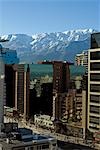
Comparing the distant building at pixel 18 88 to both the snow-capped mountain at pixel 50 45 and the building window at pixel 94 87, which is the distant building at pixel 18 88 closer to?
the building window at pixel 94 87

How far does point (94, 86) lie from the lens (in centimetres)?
1256

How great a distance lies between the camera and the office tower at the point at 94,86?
40.7ft

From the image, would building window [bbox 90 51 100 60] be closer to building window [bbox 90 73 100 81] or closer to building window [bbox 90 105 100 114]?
building window [bbox 90 73 100 81]

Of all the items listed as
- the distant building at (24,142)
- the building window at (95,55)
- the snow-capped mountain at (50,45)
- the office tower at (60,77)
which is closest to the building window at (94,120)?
the building window at (95,55)

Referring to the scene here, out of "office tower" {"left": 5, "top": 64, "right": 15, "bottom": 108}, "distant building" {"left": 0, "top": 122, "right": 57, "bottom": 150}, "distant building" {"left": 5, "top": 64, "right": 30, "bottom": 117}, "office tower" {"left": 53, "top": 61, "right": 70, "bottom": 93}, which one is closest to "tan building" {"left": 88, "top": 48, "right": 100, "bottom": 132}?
"distant building" {"left": 0, "top": 122, "right": 57, "bottom": 150}

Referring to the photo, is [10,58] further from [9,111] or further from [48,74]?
[9,111]

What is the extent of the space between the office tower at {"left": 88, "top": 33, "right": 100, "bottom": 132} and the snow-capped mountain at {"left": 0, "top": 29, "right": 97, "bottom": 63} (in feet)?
158

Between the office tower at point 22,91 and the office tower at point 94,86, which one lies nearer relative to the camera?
the office tower at point 94,86

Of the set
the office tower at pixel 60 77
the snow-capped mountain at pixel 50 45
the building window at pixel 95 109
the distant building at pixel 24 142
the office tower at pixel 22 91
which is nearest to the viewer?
the distant building at pixel 24 142

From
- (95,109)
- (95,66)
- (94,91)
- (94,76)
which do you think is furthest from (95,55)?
(95,109)

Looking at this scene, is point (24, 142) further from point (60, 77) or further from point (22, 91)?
point (60, 77)

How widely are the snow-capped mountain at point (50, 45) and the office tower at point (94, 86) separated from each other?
48051 mm

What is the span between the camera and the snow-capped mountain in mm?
65812

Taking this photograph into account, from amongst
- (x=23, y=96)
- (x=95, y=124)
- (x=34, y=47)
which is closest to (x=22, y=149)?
(x=95, y=124)
